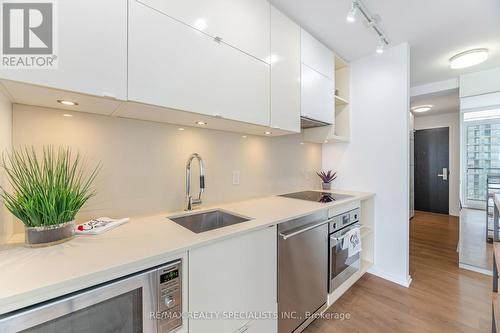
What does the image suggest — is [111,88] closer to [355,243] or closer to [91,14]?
[91,14]

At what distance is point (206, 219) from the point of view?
1552 mm

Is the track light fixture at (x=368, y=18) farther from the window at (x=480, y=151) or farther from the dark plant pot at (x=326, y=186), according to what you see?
the window at (x=480, y=151)

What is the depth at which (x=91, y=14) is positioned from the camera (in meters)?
0.88

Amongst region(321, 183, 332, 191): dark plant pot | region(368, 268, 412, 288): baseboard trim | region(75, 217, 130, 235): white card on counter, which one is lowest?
region(368, 268, 412, 288): baseboard trim

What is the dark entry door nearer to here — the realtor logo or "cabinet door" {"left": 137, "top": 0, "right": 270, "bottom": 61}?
"cabinet door" {"left": 137, "top": 0, "right": 270, "bottom": 61}

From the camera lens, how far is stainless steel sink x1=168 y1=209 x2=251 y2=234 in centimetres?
140

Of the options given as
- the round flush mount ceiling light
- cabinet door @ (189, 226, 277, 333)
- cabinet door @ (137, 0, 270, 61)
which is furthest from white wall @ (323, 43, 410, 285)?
cabinet door @ (189, 226, 277, 333)

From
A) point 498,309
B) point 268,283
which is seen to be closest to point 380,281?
point 498,309

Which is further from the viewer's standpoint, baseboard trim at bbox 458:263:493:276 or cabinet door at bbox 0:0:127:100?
baseboard trim at bbox 458:263:493:276

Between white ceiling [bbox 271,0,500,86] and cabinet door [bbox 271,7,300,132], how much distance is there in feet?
0.44

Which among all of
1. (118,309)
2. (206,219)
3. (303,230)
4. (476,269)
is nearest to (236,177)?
(206,219)

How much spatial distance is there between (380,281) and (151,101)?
2.73 metres

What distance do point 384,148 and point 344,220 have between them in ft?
3.32

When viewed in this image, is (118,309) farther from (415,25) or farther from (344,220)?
(415,25)
